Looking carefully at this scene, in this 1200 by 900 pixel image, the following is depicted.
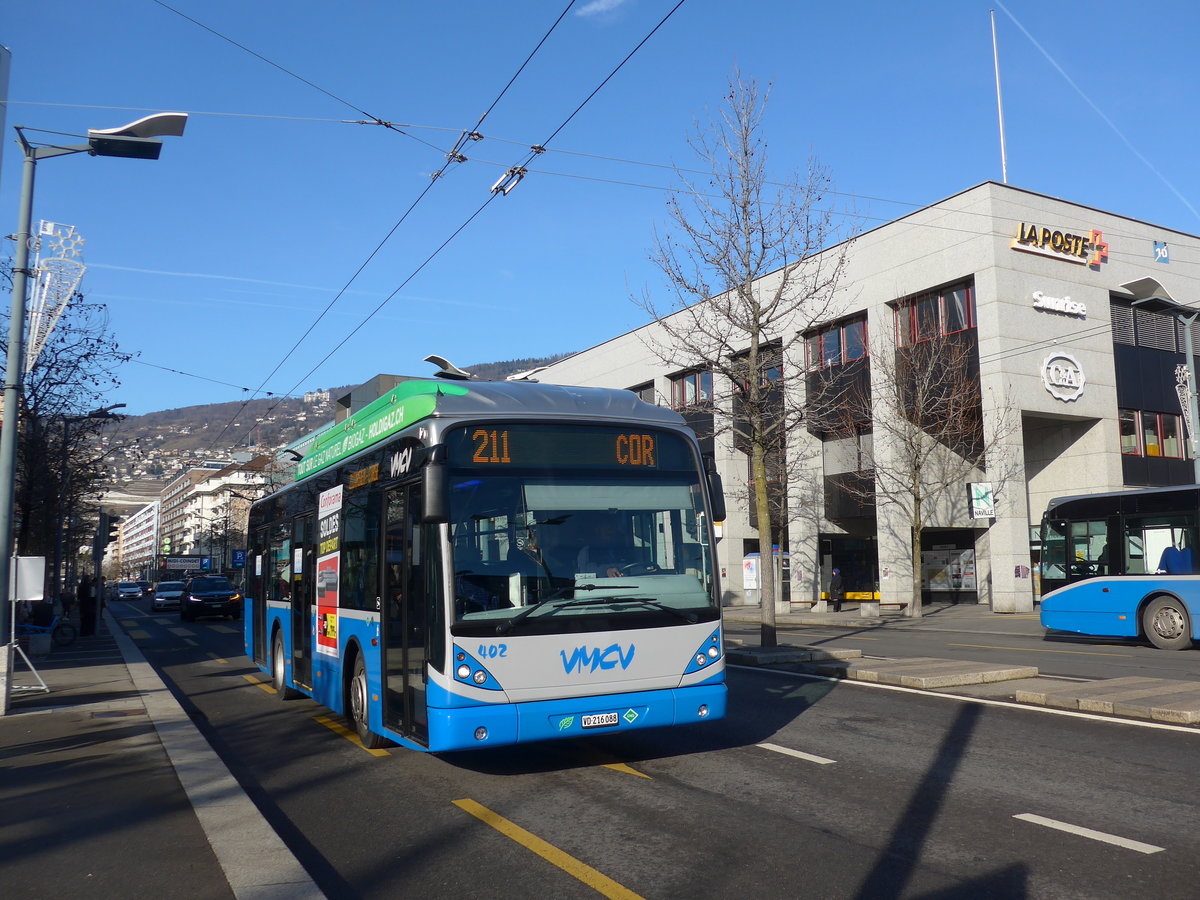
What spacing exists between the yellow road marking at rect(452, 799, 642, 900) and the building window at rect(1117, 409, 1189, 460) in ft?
108

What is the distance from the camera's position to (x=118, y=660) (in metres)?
19.3

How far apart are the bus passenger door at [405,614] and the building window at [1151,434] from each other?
32.3 metres

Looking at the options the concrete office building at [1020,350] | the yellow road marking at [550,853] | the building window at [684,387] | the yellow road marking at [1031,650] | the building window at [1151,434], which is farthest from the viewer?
the building window at [684,387]

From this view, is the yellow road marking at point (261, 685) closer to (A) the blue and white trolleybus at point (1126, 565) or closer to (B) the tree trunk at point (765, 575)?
(B) the tree trunk at point (765, 575)

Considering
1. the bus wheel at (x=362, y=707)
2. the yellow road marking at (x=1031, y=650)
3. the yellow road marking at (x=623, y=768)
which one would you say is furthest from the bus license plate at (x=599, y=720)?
the yellow road marking at (x=1031, y=650)

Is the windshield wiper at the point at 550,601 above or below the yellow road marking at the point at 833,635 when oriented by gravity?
above

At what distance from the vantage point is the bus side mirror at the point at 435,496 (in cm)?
676

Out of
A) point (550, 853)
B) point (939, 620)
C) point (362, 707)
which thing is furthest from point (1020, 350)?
point (550, 853)

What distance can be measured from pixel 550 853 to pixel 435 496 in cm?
250

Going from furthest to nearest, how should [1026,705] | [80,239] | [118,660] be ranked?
[118,660]
[80,239]
[1026,705]

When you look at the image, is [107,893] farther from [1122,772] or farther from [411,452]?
[1122,772]

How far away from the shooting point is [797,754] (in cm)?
800

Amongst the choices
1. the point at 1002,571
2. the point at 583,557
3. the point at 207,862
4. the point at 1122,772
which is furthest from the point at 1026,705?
the point at 1002,571

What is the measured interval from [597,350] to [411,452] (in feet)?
152
